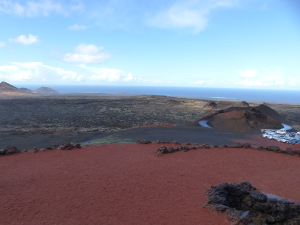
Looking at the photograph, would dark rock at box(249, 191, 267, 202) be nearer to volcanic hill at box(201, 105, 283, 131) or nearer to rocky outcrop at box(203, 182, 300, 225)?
rocky outcrop at box(203, 182, 300, 225)

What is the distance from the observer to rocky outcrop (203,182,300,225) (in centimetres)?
619

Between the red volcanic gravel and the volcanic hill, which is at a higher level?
the volcanic hill

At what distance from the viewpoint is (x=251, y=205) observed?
272 inches

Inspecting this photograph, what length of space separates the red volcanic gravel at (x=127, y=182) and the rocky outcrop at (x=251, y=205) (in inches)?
12.1

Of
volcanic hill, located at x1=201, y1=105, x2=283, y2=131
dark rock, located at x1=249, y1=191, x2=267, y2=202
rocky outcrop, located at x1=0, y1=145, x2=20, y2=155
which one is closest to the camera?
dark rock, located at x1=249, y1=191, x2=267, y2=202

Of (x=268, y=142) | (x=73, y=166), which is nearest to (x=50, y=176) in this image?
(x=73, y=166)

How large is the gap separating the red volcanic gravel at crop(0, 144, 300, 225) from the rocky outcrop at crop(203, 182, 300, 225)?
308 mm

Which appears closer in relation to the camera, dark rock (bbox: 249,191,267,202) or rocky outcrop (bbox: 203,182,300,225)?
rocky outcrop (bbox: 203,182,300,225)

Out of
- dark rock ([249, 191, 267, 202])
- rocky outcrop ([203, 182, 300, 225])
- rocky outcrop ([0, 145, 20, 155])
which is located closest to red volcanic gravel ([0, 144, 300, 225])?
rocky outcrop ([203, 182, 300, 225])

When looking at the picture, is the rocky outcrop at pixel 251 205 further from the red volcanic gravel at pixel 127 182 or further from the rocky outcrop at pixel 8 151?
the rocky outcrop at pixel 8 151

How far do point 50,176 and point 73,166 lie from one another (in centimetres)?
123

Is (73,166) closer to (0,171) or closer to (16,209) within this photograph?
(0,171)

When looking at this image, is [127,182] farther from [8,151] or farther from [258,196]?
[8,151]

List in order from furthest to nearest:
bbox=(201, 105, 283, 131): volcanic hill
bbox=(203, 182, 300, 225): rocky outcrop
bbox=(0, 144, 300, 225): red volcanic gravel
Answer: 1. bbox=(201, 105, 283, 131): volcanic hill
2. bbox=(203, 182, 300, 225): rocky outcrop
3. bbox=(0, 144, 300, 225): red volcanic gravel
